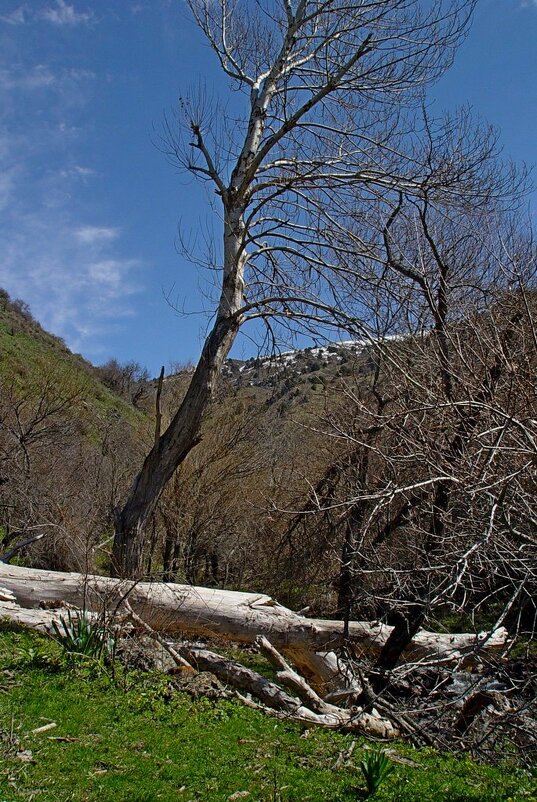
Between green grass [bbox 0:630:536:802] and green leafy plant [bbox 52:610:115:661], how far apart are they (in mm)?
175

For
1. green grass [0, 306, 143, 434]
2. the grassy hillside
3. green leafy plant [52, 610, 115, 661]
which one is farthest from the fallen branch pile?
green grass [0, 306, 143, 434]

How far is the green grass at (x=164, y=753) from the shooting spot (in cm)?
482

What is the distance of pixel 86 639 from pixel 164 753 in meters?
2.14

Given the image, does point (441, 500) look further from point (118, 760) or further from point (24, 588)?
point (24, 588)

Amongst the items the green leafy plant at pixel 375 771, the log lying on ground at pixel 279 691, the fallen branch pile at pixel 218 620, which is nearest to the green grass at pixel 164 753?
the green leafy plant at pixel 375 771

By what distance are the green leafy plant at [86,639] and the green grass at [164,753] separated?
17 centimetres

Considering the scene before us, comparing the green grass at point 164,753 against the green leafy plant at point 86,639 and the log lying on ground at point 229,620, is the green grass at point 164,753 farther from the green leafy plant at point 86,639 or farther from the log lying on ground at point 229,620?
the log lying on ground at point 229,620

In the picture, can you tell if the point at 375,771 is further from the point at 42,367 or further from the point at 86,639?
the point at 42,367

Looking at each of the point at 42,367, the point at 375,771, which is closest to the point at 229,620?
the point at 375,771

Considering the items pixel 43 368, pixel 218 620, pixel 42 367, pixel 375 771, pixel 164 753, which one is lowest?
pixel 164 753

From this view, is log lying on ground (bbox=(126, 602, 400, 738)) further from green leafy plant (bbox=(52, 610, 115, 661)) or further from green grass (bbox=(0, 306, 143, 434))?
green grass (bbox=(0, 306, 143, 434))

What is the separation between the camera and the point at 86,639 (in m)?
7.31

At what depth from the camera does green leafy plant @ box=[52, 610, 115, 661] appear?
7.27 meters

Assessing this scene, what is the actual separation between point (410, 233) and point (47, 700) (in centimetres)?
729
